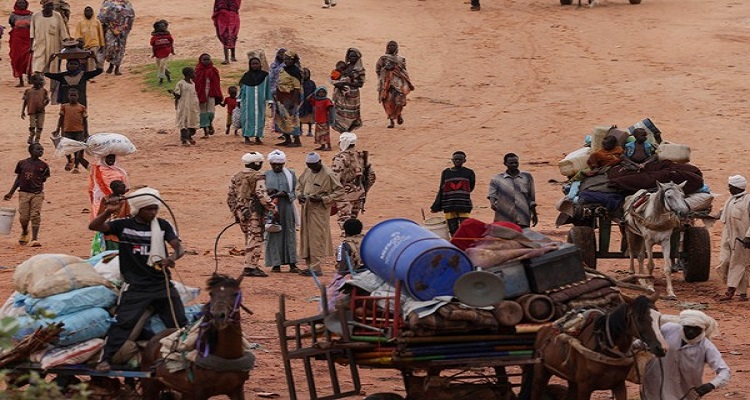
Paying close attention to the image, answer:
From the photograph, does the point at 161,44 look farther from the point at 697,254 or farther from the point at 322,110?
the point at 697,254

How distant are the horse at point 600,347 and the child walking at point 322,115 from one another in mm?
15897

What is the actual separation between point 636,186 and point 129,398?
802 centimetres

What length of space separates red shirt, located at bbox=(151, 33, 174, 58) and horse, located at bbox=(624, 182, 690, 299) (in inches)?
563

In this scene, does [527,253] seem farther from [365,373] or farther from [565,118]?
[565,118]

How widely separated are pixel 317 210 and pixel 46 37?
12.0 m

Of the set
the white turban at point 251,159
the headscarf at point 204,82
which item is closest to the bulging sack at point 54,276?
the white turban at point 251,159

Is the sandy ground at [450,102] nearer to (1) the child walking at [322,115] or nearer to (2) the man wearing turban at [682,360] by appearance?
(1) the child walking at [322,115]

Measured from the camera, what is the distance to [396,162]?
27.8 meters

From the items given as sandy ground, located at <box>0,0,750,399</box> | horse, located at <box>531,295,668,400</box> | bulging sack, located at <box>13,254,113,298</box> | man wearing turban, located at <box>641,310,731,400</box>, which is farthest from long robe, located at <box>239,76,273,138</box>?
horse, located at <box>531,295,668,400</box>

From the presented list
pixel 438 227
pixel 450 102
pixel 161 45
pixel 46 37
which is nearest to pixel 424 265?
pixel 438 227

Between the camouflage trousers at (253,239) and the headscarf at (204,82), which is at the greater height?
the headscarf at (204,82)

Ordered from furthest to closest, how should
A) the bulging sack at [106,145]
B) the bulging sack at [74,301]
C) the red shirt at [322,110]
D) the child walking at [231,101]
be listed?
the child walking at [231,101] → the red shirt at [322,110] → the bulging sack at [106,145] → the bulging sack at [74,301]

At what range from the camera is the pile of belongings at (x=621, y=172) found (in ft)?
61.6

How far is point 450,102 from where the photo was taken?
106 ft
